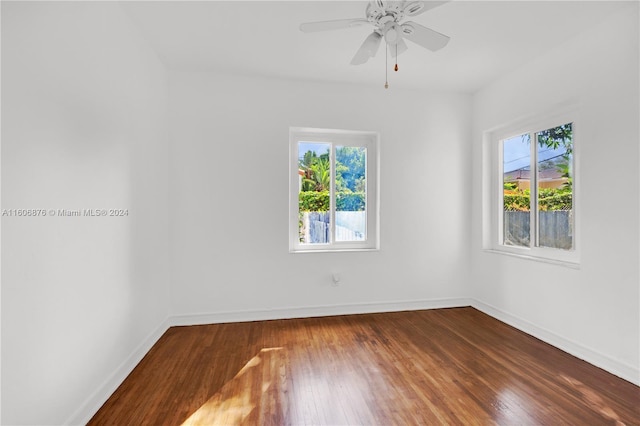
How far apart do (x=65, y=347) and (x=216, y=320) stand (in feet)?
5.73

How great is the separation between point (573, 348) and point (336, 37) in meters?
3.21

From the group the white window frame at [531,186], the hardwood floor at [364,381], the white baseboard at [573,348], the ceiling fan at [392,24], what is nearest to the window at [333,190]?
the hardwood floor at [364,381]

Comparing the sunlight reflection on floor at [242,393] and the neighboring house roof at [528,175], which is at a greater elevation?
the neighboring house roof at [528,175]

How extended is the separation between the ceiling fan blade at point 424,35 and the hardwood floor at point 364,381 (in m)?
2.22

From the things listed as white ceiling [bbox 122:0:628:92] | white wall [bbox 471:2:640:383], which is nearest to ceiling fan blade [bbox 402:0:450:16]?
white ceiling [bbox 122:0:628:92]

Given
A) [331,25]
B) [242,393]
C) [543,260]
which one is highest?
[331,25]

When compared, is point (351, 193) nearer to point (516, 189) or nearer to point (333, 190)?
point (333, 190)

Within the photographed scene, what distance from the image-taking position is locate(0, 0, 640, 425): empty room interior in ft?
5.17

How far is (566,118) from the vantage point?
2.72 meters

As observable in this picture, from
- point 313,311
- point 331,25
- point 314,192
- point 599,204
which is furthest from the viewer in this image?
point 314,192

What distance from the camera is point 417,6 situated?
1612mm

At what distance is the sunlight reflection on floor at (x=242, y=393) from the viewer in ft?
5.80

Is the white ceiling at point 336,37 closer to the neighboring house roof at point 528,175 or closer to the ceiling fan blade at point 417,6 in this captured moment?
the ceiling fan blade at point 417,6

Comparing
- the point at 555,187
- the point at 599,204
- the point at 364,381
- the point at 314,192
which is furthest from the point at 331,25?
the point at 555,187
